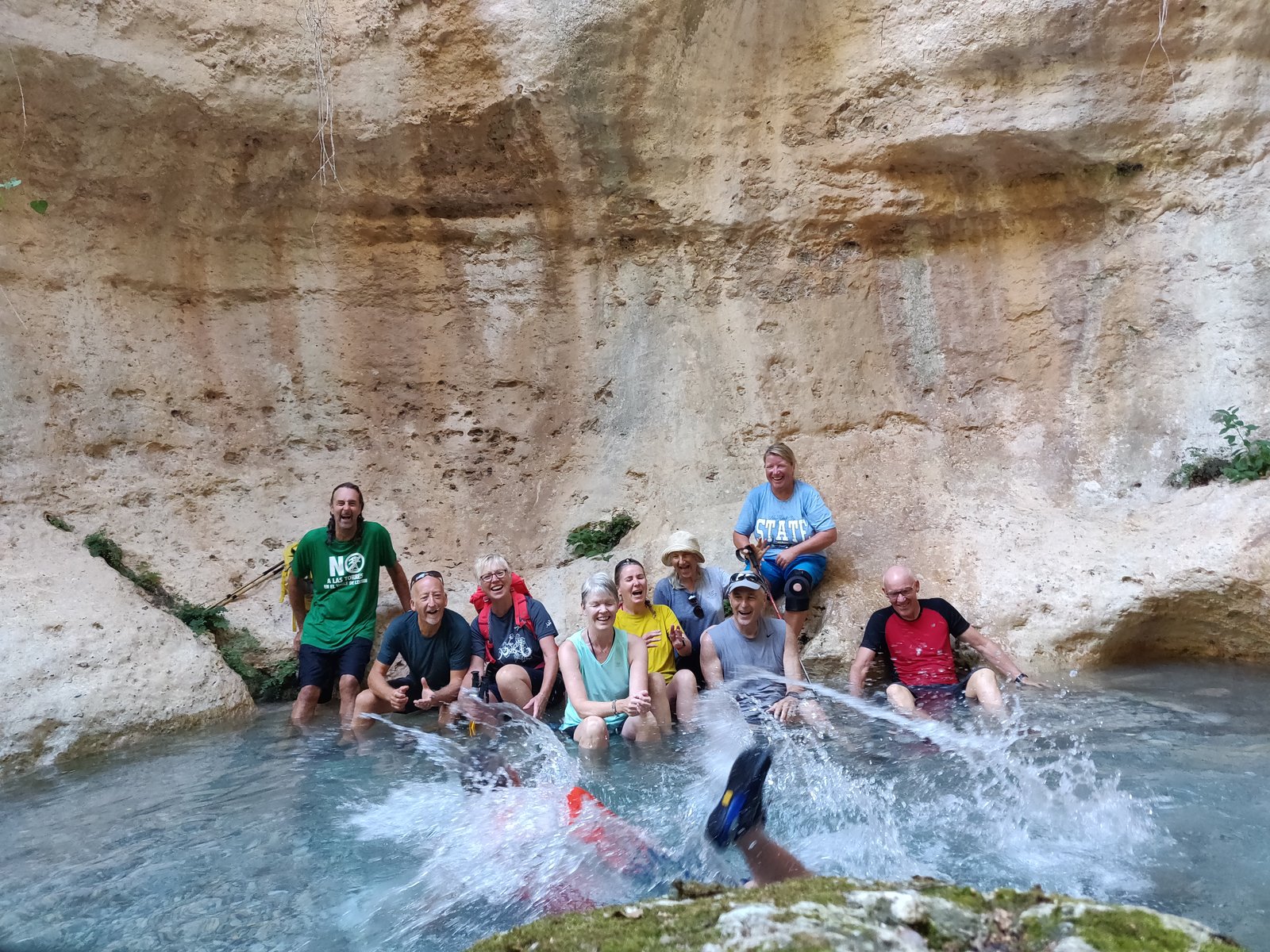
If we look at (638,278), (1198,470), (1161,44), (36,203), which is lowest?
(1198,470)

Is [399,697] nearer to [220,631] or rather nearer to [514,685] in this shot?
[514,685]

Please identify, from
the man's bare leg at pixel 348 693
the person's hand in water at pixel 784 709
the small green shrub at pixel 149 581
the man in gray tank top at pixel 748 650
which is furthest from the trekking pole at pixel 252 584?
the person's hand in water at pixel 784 709

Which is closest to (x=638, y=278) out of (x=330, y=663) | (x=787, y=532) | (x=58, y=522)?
(x=787, y=532)

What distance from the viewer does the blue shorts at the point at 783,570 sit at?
19.9 ft

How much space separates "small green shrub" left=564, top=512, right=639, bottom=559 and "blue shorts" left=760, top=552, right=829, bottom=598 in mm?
1418

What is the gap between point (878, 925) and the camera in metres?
1.76

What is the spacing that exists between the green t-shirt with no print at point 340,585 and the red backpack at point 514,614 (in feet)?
2.67

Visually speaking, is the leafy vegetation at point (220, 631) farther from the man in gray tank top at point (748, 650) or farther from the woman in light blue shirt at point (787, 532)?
the woman in light blue shirt at point (787, 532)

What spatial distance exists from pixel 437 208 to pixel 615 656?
175 inches

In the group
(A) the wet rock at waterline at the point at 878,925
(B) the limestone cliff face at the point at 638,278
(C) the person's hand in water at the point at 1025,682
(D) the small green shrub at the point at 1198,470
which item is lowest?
(C) the person's hand in water at the point at 1025,682

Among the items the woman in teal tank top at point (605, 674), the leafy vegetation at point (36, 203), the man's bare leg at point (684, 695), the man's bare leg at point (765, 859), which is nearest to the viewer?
the man's bare leg at point (765, 859)

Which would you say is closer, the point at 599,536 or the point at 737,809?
the point at 737,809

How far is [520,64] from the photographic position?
23.2 feet

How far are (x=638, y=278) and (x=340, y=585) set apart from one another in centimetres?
351
